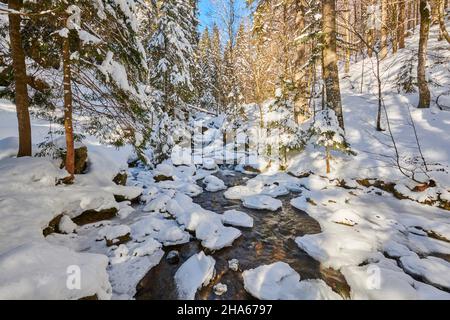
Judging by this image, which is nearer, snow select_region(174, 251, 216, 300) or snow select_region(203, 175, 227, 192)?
snow select_region(174, 251, 216, 300)

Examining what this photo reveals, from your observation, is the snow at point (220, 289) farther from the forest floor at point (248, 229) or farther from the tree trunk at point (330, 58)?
the tree trunk at point (330, 58)

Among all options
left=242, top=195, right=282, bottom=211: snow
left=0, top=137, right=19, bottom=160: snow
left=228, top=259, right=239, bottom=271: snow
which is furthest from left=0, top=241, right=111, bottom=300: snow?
left=0, top=137, right=19, bottom=160: snow

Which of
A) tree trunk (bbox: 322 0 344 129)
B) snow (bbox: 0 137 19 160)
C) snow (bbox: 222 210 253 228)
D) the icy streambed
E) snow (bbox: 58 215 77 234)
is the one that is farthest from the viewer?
tree trunk (bbox: 322 0 344 129)

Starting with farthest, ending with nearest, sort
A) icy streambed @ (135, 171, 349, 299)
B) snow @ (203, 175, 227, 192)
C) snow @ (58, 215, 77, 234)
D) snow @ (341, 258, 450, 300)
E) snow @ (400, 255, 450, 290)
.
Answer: snow @ (203, 175, 227, 192)
snow @ (58, 215, 77, 234)
icy streambed @ (135, 171, 349, 299)
snow @ (400, 255, 450, 290)
snow @ (341, 258, 450, 300)

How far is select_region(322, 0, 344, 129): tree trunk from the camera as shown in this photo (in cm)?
923

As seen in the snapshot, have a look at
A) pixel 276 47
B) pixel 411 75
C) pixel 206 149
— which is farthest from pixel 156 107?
pixel 411 75

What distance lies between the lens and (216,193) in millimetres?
8977

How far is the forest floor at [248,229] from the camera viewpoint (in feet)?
11.9

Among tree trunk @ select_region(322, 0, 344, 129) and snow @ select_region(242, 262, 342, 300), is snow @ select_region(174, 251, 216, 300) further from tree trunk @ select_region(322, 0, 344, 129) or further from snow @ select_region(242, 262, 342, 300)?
tree trunk @ select_region(322, 0, 344, 129)

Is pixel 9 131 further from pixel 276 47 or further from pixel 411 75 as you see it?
pixel 411 75

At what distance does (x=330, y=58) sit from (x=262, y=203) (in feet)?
20.8

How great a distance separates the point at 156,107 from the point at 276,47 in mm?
9917

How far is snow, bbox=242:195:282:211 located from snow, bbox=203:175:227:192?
1794 millimetres

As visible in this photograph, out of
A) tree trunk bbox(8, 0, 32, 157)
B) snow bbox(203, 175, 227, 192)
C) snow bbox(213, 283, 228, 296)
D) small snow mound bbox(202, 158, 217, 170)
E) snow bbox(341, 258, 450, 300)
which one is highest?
tree trunk bbox(8, 0, 32, 157)
